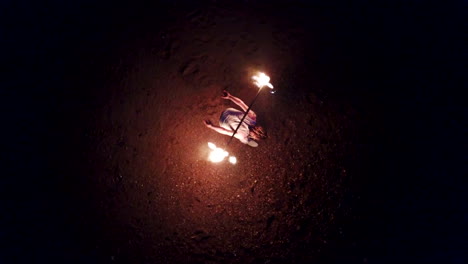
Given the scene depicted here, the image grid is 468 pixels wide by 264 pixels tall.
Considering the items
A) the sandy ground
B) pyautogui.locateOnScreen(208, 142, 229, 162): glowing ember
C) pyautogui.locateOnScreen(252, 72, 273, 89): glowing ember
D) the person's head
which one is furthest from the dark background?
pyautogui.locateOnScreen(208, 142, 229, 162): glowing ember

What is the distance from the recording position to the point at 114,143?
495cm

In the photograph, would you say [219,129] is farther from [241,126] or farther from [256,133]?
[256,133]

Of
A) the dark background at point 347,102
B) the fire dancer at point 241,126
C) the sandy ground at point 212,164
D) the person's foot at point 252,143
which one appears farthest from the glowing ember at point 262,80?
the person's foot at point 252,143

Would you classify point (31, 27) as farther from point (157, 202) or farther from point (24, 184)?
point (157, 202)

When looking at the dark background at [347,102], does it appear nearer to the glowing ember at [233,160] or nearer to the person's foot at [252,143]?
the person's foot at [252,143]

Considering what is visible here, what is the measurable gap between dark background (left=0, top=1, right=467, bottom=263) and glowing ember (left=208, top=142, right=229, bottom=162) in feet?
6.97

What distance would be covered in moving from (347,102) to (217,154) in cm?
272

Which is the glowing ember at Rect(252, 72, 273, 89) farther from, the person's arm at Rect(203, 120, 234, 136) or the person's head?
the person's arm at Rect(203, 120, 234, 136)

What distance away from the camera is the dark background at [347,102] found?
4.32 meters

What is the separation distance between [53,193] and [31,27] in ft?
13.5

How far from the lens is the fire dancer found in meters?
4.36

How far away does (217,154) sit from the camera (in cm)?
463

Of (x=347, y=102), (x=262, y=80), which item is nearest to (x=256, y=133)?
(x=262, y=80)

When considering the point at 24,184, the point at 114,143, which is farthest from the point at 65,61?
the point at 24,184
